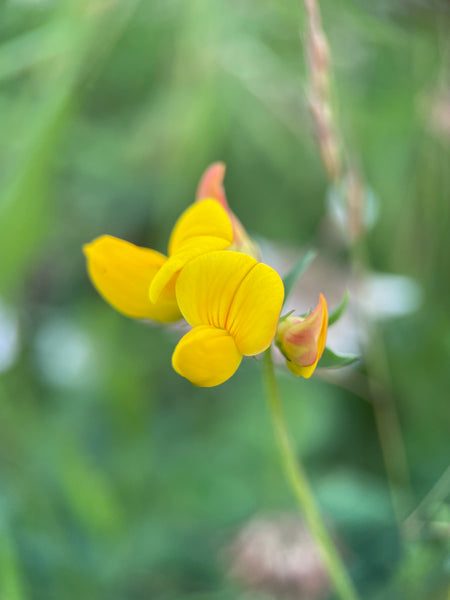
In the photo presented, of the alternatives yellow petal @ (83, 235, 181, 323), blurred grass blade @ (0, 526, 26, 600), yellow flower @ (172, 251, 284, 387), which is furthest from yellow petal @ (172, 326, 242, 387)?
blurred grass blade @ (0, 526, 26, 600)

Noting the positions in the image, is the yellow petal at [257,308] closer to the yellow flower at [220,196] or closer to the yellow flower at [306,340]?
the yellow flower at [306,340]

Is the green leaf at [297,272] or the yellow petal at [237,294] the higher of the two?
the yellow petal at [237,294]

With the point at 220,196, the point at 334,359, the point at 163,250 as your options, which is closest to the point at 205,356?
the point at 334,359

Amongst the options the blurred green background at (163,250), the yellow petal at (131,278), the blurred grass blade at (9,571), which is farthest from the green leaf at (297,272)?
the blurred grass blade at (9,571)

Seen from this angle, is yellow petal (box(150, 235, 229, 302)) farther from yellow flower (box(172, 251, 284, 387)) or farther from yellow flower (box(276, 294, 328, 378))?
yellow flower (box(276, 294, 328, 378))

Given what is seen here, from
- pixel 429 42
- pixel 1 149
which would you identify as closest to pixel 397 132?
pixel 429 42

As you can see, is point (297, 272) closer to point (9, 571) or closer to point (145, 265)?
point (145, 265)

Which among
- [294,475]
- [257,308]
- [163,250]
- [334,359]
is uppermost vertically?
[257,308]

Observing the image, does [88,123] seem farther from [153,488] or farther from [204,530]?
[204,530]
